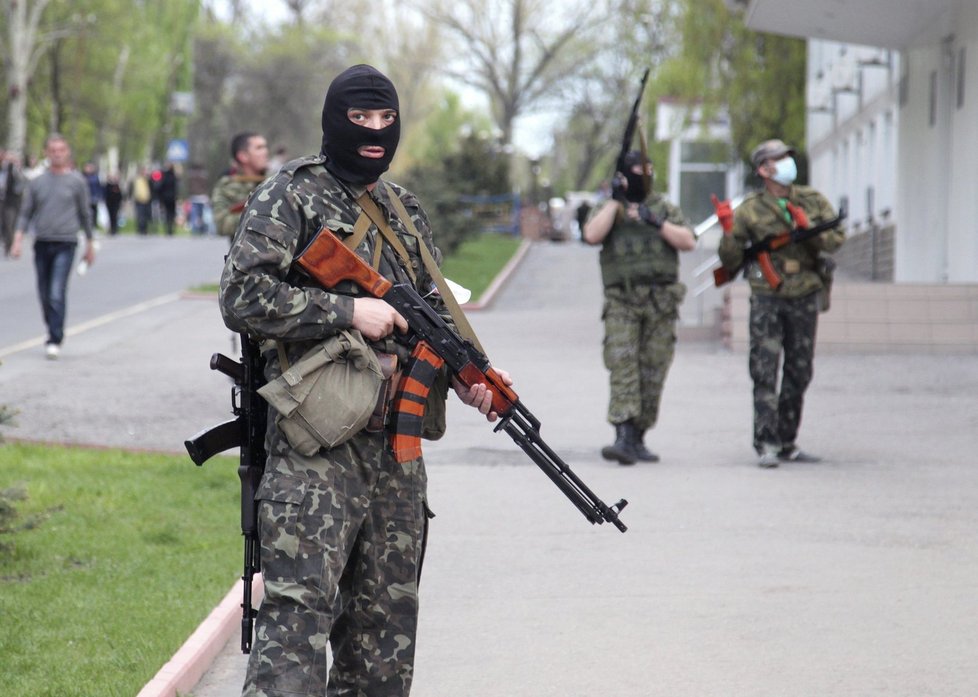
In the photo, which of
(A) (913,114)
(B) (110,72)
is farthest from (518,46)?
(A) (913,114)

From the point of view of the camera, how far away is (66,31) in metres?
52.2

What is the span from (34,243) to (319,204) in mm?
11713

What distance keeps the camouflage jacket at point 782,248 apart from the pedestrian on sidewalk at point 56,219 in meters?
7.49

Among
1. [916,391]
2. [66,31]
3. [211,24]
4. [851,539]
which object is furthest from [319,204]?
[211,24]

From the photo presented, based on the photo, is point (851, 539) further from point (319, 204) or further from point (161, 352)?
point (161, 352)

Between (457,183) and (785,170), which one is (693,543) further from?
(457,183)

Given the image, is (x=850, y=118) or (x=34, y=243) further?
(x=850, y=118)

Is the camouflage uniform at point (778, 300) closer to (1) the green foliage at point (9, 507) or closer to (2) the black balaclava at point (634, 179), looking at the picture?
(2) the black balaclava at point (634, 179)

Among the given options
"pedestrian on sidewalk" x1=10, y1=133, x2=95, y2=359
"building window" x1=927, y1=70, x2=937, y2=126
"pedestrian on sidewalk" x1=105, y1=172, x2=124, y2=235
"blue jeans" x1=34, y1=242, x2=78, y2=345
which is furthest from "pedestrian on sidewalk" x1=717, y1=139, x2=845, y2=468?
"pedestrian on sidewalk" x1=105, y1=172, x2=124, y2=235

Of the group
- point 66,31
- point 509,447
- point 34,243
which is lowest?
point 509,447

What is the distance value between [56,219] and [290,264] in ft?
37.8

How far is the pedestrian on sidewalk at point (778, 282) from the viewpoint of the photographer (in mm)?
9953

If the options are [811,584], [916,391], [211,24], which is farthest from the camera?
[211,24]

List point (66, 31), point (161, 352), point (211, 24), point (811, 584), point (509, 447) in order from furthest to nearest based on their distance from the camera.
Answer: point (211, 24), point (66, 31), point (161, 352), point (509, 447), point (811, 584)
